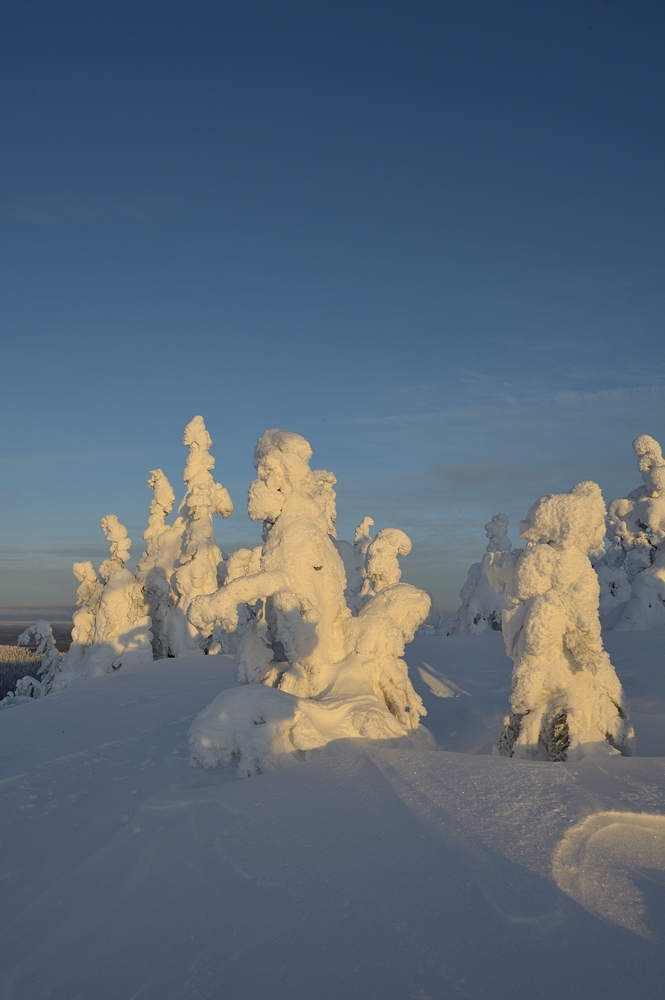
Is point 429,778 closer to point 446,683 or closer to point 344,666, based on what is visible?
point 344,666

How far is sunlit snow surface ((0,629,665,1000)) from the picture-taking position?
2.12 metres

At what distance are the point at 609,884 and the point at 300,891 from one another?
131 cm

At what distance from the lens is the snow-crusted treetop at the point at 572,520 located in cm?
541

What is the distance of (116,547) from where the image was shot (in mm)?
22000

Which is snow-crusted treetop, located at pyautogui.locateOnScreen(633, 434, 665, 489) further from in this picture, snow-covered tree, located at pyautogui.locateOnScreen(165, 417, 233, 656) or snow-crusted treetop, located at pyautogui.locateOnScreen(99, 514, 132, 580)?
snow-crusted treetop, located at pyautogui.locateOnScreen(99, 514, 132, 580)

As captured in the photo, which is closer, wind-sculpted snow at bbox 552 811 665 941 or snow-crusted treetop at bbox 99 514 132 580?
wind-sculpted snow at bbox 552 811 665 941

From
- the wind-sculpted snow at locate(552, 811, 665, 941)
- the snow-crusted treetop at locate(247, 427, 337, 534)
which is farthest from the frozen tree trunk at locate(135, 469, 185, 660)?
the wind-sculpted snow at locate(552, 811, 665, 941)

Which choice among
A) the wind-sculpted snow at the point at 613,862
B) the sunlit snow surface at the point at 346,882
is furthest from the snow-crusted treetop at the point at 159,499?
the wind-sculpted snow at the point at 613,862

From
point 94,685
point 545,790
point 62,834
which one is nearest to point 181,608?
point 94,685

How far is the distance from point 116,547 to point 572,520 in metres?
19.4

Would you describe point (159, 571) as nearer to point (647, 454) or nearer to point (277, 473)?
point (277, 473)

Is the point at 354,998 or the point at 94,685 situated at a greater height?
the point at 354,998

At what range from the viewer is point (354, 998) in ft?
6.59

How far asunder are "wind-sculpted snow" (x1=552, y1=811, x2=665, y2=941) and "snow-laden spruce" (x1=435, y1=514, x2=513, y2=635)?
54.5 feet
